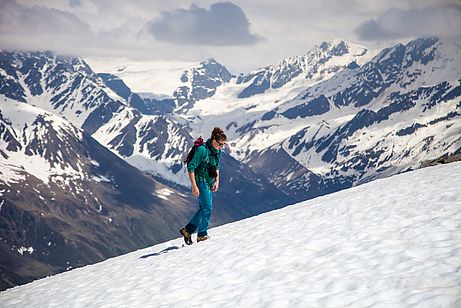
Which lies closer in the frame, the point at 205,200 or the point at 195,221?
the point at 205,200

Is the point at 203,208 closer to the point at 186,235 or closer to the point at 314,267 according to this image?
the point at 186,235

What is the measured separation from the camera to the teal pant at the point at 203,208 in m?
21.5

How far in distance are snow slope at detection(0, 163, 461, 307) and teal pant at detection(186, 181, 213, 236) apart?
92cm

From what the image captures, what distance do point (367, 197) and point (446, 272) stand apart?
450 inches

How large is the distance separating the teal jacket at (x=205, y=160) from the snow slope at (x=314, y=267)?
2.58 m

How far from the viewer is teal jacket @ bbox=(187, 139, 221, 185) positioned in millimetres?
21219

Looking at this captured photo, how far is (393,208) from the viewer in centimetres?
1964

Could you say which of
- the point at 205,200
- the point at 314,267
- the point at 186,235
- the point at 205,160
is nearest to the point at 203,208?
the point at 205,200

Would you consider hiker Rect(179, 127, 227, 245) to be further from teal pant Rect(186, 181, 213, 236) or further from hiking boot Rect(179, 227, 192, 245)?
hiking boot Rect(179, 227, 192, 245)

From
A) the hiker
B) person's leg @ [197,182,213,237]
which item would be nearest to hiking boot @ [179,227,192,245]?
the hiker

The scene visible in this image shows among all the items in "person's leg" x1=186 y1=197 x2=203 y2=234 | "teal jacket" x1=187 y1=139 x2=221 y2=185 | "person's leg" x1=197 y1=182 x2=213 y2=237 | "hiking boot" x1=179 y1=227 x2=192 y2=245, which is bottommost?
"hiking boot" x1=179 y1=227 x2=192 y2=245

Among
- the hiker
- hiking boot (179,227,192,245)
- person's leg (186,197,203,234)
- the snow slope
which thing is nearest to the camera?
the snow slope

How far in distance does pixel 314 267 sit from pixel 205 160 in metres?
8.08

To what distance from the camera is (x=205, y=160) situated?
70.5ft
